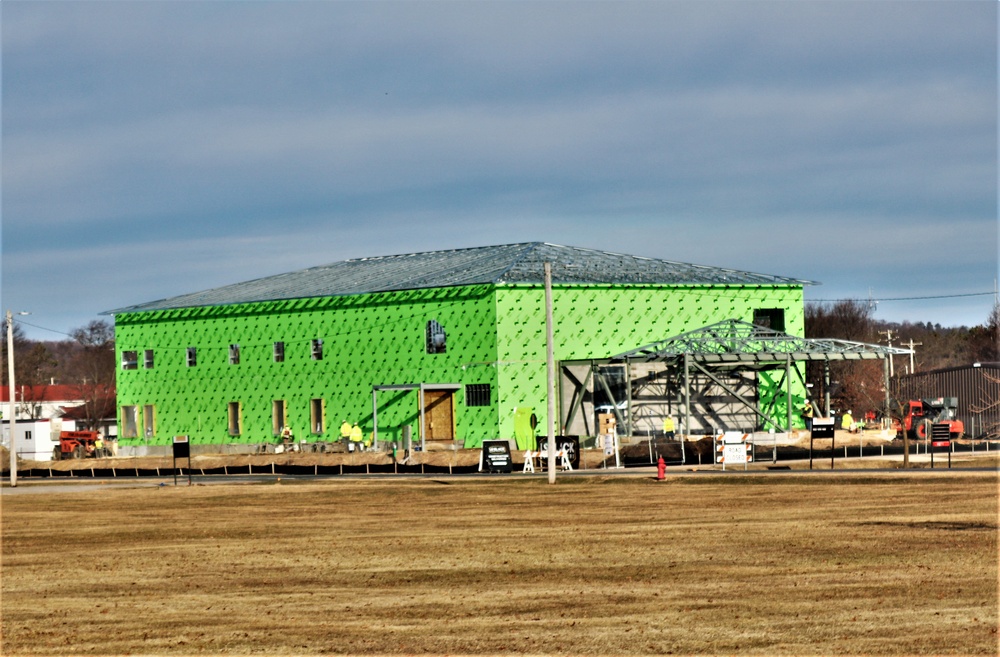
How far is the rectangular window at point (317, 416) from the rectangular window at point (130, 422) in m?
14.3

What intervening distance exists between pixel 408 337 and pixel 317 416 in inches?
282

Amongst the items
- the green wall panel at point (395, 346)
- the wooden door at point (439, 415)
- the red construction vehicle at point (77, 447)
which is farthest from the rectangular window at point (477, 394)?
the red construction vehicle at point (77, 447)

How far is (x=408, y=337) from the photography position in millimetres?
76438

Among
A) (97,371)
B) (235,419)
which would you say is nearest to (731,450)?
(235,419)

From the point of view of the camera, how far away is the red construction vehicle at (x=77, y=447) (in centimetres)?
8650

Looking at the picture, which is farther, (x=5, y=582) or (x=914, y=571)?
(x=5, y=582)

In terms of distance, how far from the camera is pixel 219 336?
280 ft

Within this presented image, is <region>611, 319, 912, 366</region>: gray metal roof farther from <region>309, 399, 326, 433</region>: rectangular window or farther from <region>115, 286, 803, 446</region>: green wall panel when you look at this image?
<region>309, 399, 326, 433</region>: rectangular window

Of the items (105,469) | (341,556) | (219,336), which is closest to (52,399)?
(219,336)

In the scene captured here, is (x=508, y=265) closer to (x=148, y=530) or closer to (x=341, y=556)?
(x=148, y=530)

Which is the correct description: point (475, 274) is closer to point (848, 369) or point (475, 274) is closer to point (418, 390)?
point (418, 390)

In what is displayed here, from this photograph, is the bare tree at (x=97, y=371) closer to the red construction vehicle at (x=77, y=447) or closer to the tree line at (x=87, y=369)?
the tree line at (x=87, y=369)

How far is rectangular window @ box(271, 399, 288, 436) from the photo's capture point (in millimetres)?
81250

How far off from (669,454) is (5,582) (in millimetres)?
40547
